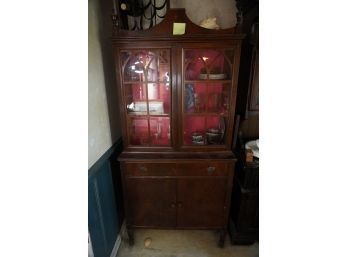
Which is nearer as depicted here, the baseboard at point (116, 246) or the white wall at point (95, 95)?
the white wall at point (95, 95)

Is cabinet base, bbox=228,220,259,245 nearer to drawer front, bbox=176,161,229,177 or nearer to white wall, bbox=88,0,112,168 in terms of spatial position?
drawer front, bbox=176,161,229,177

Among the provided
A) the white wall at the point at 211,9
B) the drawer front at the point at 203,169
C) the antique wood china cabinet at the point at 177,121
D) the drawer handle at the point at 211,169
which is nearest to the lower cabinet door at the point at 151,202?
the antique wood china cabinet at the point at 177,121

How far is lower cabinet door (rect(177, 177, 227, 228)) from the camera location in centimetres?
140

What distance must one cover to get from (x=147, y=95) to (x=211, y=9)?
2.72 feet

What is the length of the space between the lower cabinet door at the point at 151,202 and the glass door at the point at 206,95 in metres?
0.37

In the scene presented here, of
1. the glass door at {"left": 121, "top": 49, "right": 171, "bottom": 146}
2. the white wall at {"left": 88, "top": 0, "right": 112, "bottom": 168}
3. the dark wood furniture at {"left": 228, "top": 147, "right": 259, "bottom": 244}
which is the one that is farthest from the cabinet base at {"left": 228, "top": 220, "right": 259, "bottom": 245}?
the white wall at {"left": 88, "top": 0, "right": 112, "bottom": 168}

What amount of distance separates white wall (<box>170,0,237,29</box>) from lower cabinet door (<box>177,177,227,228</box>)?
1194 millimetres

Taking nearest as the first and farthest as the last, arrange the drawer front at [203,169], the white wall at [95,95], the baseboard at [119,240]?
the white wall at [95,95] < the drawer front at [203,169] < the baseboard at [119,240]

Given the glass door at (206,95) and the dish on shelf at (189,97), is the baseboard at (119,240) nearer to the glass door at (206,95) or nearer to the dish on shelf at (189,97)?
the glass door at (206,95)

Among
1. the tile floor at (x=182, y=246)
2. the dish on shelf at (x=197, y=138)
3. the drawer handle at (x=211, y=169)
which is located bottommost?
the tile floor at (x=182, y=246)

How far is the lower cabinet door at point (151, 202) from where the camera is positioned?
4.62 ft
